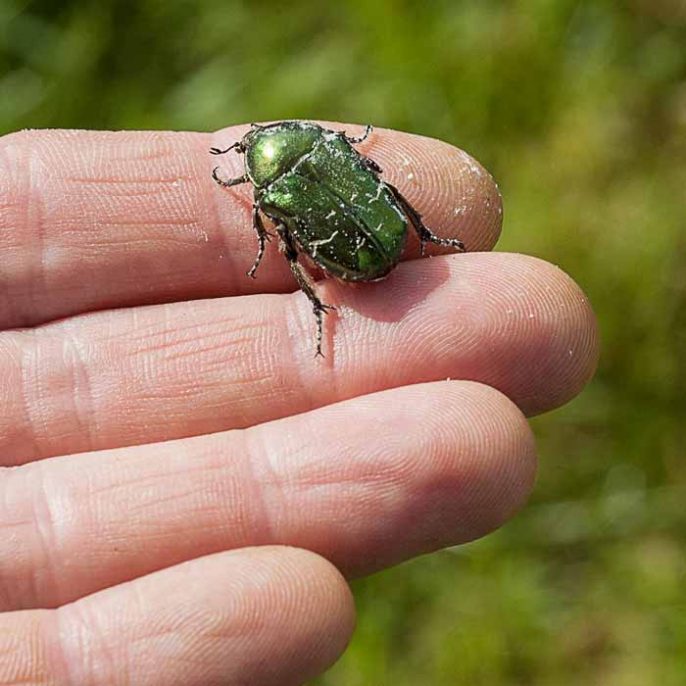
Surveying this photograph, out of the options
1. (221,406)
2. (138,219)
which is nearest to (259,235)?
(138,219)

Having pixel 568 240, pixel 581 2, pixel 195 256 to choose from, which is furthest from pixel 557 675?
pixel 581 2

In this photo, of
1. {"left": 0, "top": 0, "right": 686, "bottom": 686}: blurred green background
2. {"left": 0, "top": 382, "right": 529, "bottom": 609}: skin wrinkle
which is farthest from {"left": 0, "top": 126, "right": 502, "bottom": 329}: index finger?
{"left": 0, "top": 0, "right": 686, "bottom": 686}: blurred green background

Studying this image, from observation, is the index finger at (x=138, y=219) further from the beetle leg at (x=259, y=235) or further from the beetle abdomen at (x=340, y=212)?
the beetle abdomen at (x=340, y=212)

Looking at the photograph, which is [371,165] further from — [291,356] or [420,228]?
[291,356]

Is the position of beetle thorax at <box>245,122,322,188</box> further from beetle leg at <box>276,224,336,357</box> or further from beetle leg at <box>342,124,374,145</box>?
beetle leg at <box>276,224,336,357</box>

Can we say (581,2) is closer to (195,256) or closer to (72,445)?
(195,256)

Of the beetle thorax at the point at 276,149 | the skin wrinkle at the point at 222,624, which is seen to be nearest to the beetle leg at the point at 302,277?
the beetle thorax at the point at 276,149

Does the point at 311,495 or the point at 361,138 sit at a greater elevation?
the point at 361,138
